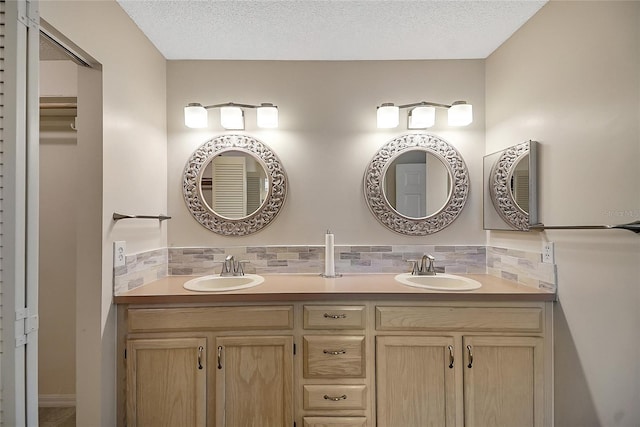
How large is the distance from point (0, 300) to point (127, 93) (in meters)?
1.22

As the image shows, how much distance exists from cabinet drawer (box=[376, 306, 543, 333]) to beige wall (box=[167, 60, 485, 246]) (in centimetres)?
65

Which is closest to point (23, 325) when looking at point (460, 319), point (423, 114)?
point (460, 319)

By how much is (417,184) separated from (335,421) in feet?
5.11

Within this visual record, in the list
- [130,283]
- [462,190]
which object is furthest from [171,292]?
[462,190]

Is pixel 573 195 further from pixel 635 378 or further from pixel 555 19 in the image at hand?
pixel 555 19

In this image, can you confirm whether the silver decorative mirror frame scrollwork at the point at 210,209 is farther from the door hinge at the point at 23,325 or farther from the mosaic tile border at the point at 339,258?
the door hinge at the point at 23,325

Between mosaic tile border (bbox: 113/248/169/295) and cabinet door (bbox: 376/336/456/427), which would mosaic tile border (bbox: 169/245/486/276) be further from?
cabinet door (bbox: 376/336/456/427)

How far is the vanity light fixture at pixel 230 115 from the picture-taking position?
213 centimetres

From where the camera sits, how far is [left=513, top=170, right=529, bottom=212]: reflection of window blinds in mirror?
5.91 ft


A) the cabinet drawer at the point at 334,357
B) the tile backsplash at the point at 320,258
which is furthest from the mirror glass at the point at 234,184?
the cabinet drawer at the point at 334,357

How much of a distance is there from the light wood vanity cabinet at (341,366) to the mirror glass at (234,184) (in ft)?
2.55

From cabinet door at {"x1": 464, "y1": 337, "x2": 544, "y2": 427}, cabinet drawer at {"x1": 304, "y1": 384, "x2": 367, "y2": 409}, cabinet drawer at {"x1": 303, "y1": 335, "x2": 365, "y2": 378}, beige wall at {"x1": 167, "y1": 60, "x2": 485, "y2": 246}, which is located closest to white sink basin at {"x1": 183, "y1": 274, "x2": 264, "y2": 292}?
beige wall at {"x1": 167, "y1": 60, "x2": 485, "y2": 246}

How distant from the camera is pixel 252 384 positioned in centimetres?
166

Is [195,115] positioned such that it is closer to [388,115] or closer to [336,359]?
[388,115]
